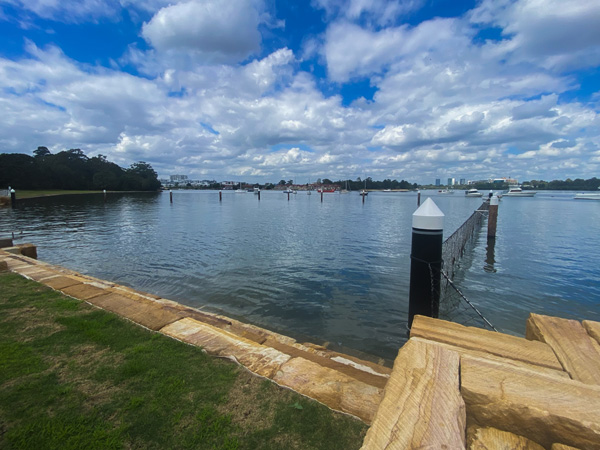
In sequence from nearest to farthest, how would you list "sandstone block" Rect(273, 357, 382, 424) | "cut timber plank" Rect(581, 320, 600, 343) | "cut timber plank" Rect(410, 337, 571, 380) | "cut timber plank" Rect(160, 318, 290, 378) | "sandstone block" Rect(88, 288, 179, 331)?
"cut timber plank" Rect(410, 337, 571, 380) < "cut timber plank" Rect(581, 320, 600, 343) < "sandstone block" Rect(273, 357, 382, 424) < "cut timber plank" Rect(160, 318, 290, 378) < "sandstone block" Rect(88, 288, 179, 331)

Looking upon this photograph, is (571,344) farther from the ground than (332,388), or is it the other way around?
(571,344)

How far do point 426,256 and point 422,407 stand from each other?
318 centimetres

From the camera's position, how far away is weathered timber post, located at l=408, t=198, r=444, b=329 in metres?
4.34

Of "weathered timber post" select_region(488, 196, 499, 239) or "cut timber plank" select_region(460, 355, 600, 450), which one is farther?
"weathered timber post" select_region(488, 196, 499, 239)

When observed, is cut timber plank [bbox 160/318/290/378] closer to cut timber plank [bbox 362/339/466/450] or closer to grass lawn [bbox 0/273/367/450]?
grass lawn [bbox 0/273/367/450]

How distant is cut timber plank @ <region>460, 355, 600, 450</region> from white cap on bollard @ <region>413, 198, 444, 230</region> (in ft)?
8.93

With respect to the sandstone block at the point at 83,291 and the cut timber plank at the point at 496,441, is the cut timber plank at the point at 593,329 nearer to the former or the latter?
the cut timber plank at the point at 496,441

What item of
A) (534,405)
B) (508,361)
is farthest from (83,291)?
(534,405)

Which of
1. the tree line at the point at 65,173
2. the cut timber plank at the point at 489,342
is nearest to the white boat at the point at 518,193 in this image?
the cut timber plank at the point at 489,342

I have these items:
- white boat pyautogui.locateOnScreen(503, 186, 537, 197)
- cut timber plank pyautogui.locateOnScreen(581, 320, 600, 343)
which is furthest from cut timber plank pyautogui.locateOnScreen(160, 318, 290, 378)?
white boat pyautogui.locateOnScreen(503, 186, 537, 197)

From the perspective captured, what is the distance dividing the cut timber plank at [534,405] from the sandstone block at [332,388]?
127 centimetres

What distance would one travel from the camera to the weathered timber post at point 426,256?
4.34 metres

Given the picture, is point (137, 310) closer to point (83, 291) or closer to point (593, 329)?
point (83, 291)

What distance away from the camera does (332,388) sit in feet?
9.86
